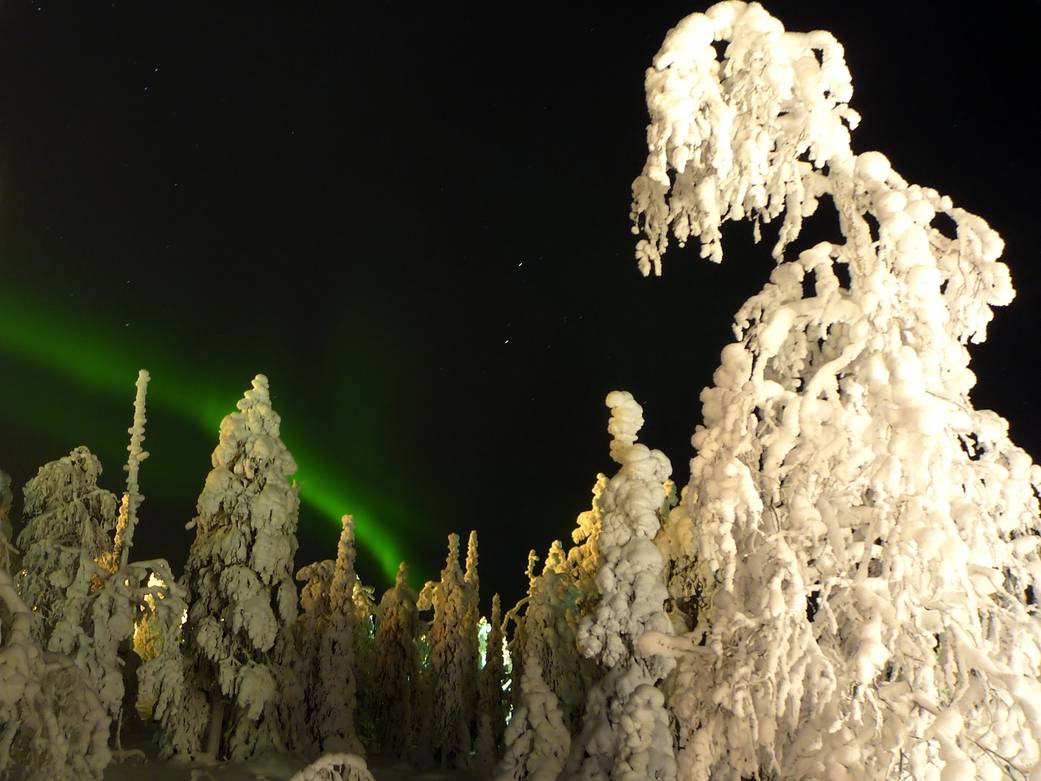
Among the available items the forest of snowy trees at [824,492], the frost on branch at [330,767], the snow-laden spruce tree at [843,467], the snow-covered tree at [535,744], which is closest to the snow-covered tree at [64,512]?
the snow-covered tree at [535,744]

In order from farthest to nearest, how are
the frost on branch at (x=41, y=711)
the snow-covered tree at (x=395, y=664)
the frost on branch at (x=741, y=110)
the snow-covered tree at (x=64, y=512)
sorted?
the snow-covered tree at (x=395, y=664) < the snow-covered tree at (x=64, y=512) < the frost on branch at (x=41, y=711) < the frost on branch at (x=741, y=110)

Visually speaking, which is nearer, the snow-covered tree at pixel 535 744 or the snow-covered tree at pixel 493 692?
the snow-covered tree at pixel 535 744

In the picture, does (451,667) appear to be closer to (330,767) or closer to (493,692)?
(493,692)

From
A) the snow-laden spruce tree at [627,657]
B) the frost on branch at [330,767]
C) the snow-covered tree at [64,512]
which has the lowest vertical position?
the frost on branch at [330,767]

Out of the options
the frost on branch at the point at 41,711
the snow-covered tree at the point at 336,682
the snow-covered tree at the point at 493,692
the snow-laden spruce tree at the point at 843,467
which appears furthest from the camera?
the snow-covered tree at the point at 493,692

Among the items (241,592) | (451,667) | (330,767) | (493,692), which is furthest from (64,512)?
(330,767)

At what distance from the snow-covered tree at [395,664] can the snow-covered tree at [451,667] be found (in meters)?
1.97

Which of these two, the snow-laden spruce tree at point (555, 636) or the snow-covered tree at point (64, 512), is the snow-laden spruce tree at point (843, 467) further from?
the snow-laden spruce tree at point (555, 636)

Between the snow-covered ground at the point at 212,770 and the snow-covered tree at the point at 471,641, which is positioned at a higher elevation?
the snow-covered tree at the point at 471,641

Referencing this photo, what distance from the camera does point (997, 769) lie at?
18.0ft

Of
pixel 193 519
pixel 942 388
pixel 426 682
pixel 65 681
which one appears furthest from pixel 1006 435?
pixel 426 682

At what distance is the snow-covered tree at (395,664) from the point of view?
39.2 meters

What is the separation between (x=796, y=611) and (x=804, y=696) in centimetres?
69

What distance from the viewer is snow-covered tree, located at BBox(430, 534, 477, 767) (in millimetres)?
35875
